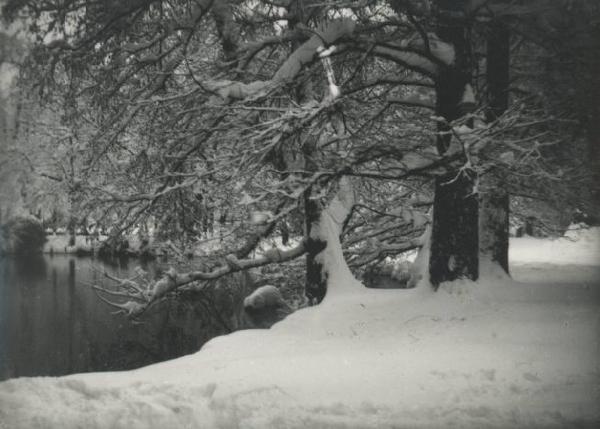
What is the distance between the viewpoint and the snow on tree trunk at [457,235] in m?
6.42

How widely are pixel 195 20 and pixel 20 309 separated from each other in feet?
37.1

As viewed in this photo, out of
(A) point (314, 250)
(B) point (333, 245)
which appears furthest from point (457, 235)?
(A) point (314, 250)

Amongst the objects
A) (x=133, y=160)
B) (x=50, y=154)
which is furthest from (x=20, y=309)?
(x=133, y=160)

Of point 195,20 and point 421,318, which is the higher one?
point 195,20

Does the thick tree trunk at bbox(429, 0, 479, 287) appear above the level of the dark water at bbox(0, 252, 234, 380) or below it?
above

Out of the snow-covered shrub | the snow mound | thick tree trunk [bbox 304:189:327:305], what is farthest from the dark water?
the snow-covered shrub

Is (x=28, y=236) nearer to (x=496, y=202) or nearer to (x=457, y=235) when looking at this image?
(x=496, y=202)

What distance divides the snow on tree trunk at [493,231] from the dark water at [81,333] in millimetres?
6682

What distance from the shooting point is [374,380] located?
4.11 metres

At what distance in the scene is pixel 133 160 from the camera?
339 inches

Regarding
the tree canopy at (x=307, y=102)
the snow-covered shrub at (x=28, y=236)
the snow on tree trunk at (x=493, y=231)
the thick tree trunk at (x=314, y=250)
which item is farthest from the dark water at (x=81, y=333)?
the snow-covered shrub at (x=28, y=236)

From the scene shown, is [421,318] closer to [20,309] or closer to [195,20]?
[195,20]

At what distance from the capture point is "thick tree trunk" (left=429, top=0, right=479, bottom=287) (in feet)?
21.1

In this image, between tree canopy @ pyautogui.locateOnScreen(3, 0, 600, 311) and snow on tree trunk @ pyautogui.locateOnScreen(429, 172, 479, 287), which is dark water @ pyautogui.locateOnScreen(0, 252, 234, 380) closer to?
tree canopy @ pyautogui.locateOnScreen(3, 0, 600, 311)
